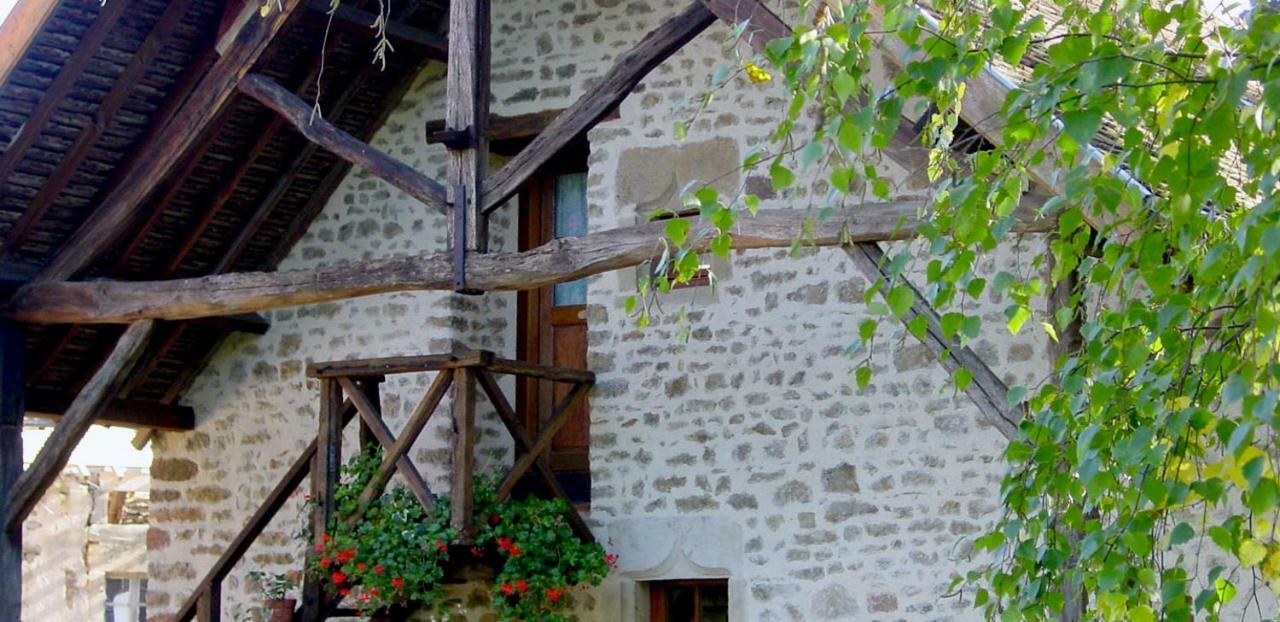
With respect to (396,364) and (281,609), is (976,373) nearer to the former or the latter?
(396,364)

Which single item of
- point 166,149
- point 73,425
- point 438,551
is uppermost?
point 166,149

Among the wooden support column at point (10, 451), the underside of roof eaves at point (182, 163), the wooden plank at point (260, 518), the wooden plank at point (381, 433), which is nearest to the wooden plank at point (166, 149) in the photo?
the underside of roof eaves at point (182, 163)

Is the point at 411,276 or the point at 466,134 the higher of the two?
the point at 466,134

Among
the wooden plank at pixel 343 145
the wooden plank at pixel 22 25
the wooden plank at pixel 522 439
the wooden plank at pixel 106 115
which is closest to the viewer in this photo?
the wooden plank at pixel 343 145

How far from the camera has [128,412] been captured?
8.99 meters

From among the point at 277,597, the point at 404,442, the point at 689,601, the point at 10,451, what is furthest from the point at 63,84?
the point at 689,601

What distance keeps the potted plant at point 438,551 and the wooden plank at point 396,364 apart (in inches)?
14.9

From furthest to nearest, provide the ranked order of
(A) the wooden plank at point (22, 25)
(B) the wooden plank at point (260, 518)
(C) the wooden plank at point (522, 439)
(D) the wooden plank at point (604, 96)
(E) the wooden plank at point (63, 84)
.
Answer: (B) the wooden plank at point (260, 518)
(C) the wooden plank at point (522, 439)
(E) the wooden plank at point (63, 84)
(A) the wooden plank at point (22, 25)
(D) the wooden plank at point (604, 96)

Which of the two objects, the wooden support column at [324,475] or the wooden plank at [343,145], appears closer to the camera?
the wooden plank at [343,145]

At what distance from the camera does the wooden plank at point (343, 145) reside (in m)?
7.03

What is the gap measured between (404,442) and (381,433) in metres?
0.16

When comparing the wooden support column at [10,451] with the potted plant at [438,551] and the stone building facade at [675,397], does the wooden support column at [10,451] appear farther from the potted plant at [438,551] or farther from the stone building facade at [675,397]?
the potted plant at [438,551]

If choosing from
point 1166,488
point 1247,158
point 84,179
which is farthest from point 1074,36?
point 84,179

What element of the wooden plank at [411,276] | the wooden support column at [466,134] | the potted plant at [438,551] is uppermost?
the wooden support column at [466,134]
